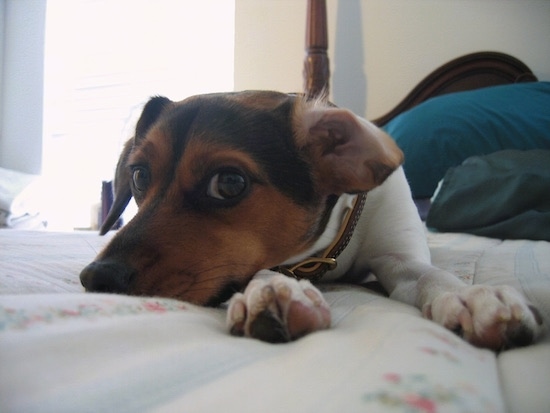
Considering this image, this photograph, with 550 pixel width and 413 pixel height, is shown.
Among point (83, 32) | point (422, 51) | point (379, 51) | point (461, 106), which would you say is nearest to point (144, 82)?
point (83, 32)

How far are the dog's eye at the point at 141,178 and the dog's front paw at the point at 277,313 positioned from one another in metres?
0.46

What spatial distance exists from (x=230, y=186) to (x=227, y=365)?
18.9 inches

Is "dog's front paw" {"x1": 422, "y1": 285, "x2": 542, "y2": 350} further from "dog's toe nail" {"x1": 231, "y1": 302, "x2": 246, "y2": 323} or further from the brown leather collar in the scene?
the brown leather collar

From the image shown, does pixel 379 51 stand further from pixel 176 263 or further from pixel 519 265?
pixel 176 263

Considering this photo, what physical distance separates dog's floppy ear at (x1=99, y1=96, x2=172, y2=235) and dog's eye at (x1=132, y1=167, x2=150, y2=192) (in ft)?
0.26

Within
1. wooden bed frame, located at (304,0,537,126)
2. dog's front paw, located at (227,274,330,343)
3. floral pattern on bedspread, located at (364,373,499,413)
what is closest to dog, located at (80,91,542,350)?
dog's front paw, located at (227,274,330,343)

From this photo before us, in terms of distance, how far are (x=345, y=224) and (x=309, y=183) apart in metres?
0.17

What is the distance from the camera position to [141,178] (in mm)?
1018

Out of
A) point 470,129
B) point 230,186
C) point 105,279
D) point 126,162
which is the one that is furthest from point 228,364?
point 470,129

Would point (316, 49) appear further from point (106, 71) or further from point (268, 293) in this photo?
point (268, 293)

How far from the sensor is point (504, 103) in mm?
2254

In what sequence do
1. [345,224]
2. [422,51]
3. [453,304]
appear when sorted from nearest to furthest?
[453,304] < [345,224] < [422,51]

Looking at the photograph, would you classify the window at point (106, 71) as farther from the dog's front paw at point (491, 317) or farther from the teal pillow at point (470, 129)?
the dog's front paw at point (491, 317)

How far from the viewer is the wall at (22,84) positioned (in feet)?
14.4
